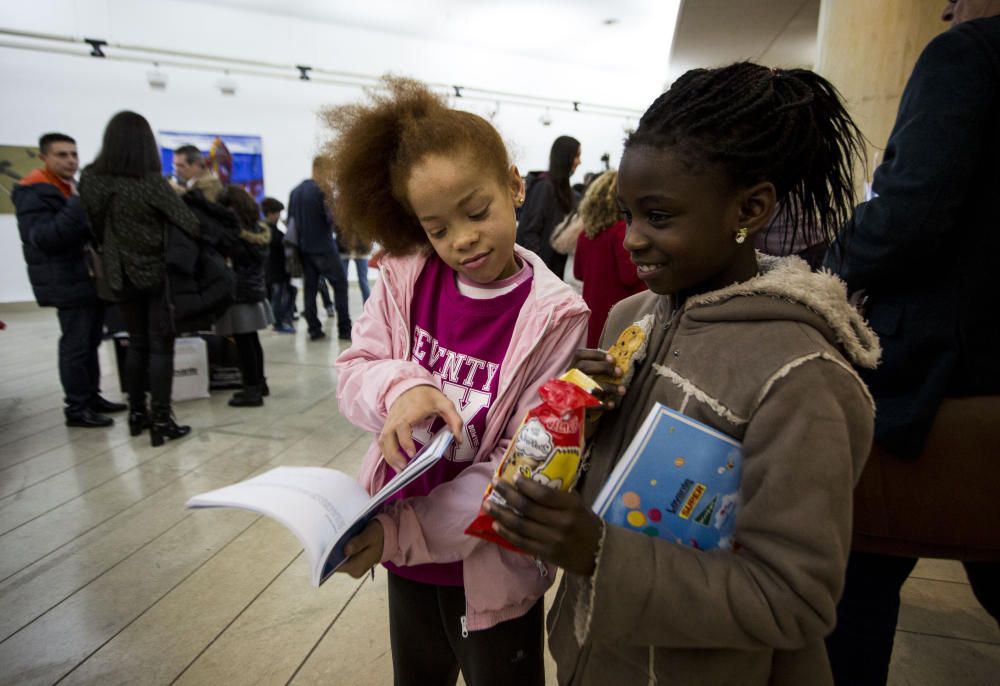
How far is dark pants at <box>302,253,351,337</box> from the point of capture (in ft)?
19.5

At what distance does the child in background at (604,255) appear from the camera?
267 cm

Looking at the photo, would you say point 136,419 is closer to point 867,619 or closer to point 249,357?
point 249,357

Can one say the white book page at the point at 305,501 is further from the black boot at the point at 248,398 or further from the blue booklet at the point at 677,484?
the black boot at the point at 248,398

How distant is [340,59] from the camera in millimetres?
9734

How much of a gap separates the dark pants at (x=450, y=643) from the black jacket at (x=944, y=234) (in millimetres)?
779

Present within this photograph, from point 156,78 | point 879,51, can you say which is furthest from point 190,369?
point 156,78

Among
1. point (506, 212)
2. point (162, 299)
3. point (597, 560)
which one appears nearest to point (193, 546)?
point (162, 299)

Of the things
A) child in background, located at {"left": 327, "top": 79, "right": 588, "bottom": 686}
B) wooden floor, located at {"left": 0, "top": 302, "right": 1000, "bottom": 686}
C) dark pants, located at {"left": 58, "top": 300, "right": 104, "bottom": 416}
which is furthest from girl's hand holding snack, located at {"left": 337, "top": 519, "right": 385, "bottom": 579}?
dark pants, located at {"left": 58, "top": 300, "right": 104, "bottom": 416}

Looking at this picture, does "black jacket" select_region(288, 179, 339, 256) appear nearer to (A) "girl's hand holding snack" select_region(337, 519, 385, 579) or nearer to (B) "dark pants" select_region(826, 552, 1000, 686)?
(A) "girl's hand holding snack" select_region(337, 519, 385, 579)

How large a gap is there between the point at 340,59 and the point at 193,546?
9.54 meters

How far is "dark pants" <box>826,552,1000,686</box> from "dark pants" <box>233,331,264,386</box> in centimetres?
394

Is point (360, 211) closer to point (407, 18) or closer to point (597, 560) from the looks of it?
point (597, 560)

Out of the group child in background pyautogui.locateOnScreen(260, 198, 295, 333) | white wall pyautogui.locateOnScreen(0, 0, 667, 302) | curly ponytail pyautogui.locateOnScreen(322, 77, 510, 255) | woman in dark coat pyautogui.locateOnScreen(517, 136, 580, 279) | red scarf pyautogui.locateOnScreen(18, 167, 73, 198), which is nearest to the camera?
curly ponytail pyautogui.locateOnScreen(322, 77, 510, 255)

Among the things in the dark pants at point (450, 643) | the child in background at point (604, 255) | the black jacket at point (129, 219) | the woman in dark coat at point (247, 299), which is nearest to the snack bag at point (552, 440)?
the dark pants at point (450, 643)
